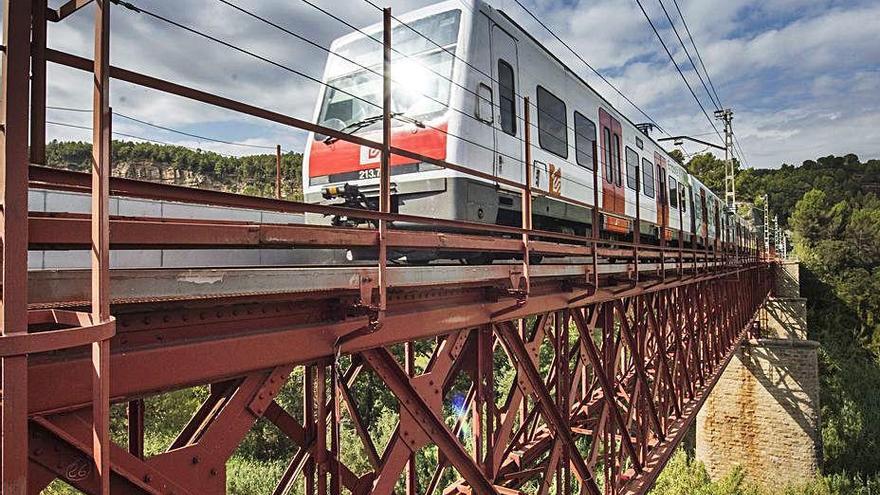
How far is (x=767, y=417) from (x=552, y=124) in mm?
19796

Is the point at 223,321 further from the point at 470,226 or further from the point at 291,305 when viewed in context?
the point at 470,226

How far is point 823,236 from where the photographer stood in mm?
49688

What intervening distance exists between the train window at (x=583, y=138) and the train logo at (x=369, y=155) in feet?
10.4

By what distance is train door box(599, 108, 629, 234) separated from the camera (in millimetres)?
8328

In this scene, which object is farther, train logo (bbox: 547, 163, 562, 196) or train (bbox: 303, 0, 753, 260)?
train logo (bbox: 547, 163, 562, 196)

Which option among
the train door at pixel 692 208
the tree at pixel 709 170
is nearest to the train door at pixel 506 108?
the train door at pixel 692 208

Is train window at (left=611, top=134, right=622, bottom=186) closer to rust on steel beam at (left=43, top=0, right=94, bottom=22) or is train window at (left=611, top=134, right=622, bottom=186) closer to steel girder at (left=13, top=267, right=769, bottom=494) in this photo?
steel girder at (left=13, top=267, right=769, bottom=494)

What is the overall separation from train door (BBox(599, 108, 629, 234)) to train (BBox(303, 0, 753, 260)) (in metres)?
0.90

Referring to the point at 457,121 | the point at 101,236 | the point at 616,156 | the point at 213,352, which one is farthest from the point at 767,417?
the point at 101,236

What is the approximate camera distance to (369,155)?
5.41 metres

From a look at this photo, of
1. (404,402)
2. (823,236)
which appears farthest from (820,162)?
(404,402)

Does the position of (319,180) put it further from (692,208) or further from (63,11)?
(692,208)

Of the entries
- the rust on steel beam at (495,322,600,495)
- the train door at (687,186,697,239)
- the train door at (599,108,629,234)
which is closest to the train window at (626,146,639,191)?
the train door at (599,108,629,234)

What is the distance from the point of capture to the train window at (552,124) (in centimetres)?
641
